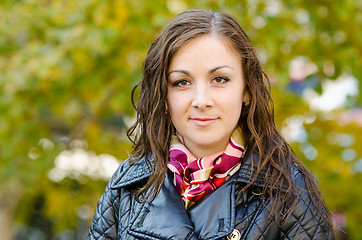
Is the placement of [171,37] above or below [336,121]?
below

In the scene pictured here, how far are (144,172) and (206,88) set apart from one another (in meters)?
0.47

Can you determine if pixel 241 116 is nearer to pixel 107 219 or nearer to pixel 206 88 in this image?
pixel 206 88

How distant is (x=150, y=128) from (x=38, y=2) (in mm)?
2540

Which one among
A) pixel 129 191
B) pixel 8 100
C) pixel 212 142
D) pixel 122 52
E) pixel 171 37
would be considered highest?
pixel 122 52

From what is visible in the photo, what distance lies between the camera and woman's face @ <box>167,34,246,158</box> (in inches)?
73.4

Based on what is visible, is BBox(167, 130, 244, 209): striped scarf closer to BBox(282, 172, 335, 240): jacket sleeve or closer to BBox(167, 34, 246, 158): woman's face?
BBox(167, 34, 246, 158): woman's face

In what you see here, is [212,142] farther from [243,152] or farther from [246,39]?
[246,39]

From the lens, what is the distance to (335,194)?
18.1 feet

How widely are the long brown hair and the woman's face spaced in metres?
0.04

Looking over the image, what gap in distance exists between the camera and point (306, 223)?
182 centimetres

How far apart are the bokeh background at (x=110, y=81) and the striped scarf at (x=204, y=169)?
1073 mm

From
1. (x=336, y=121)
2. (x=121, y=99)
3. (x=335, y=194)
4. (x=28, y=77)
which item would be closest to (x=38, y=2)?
(x=28, y=77)

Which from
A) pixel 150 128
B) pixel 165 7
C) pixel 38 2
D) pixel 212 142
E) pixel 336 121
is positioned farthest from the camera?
pixel 336 121

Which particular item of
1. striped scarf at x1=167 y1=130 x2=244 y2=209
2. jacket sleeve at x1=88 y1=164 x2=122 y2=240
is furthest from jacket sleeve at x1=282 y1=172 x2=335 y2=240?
jacket sleeve at x1=88 y1=164 x2=122 y2=240
